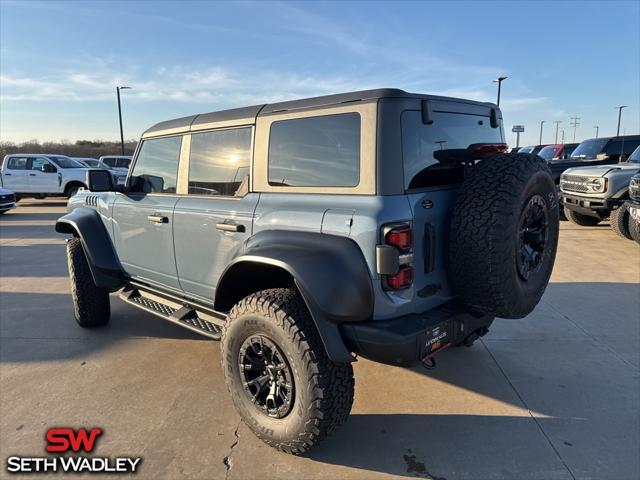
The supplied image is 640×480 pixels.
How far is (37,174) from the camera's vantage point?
599 inches

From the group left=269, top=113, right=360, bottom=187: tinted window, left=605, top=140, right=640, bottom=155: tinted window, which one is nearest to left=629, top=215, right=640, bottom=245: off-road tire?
left=605, top=140, right=640, bottom=155: tinted window

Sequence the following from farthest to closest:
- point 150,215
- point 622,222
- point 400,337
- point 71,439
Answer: point 622,222 < point 150,215 < point 71,439 < point 400,337

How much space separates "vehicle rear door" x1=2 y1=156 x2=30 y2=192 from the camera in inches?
596

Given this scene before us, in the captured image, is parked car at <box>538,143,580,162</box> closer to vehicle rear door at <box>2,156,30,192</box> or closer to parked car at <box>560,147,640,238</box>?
parked car at <box>560,147,640,238</box>

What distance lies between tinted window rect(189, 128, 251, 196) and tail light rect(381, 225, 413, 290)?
3.86ft

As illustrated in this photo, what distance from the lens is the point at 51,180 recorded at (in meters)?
15.3

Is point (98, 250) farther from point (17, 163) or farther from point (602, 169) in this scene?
point (17, 163)

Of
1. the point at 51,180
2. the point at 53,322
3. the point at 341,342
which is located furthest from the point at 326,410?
the point at 51,180

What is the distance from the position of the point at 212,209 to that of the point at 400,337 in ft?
5.22

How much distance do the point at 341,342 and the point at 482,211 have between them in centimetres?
102

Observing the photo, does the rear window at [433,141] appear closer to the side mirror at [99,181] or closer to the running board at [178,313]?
the running board at [178,313]

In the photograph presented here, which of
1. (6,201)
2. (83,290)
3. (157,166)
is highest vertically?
(157,166)

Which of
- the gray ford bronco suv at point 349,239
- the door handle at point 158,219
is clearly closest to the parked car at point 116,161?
the door handle at point 158,219

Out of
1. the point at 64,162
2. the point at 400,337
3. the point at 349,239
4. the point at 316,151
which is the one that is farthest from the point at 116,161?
the point at 400,337
